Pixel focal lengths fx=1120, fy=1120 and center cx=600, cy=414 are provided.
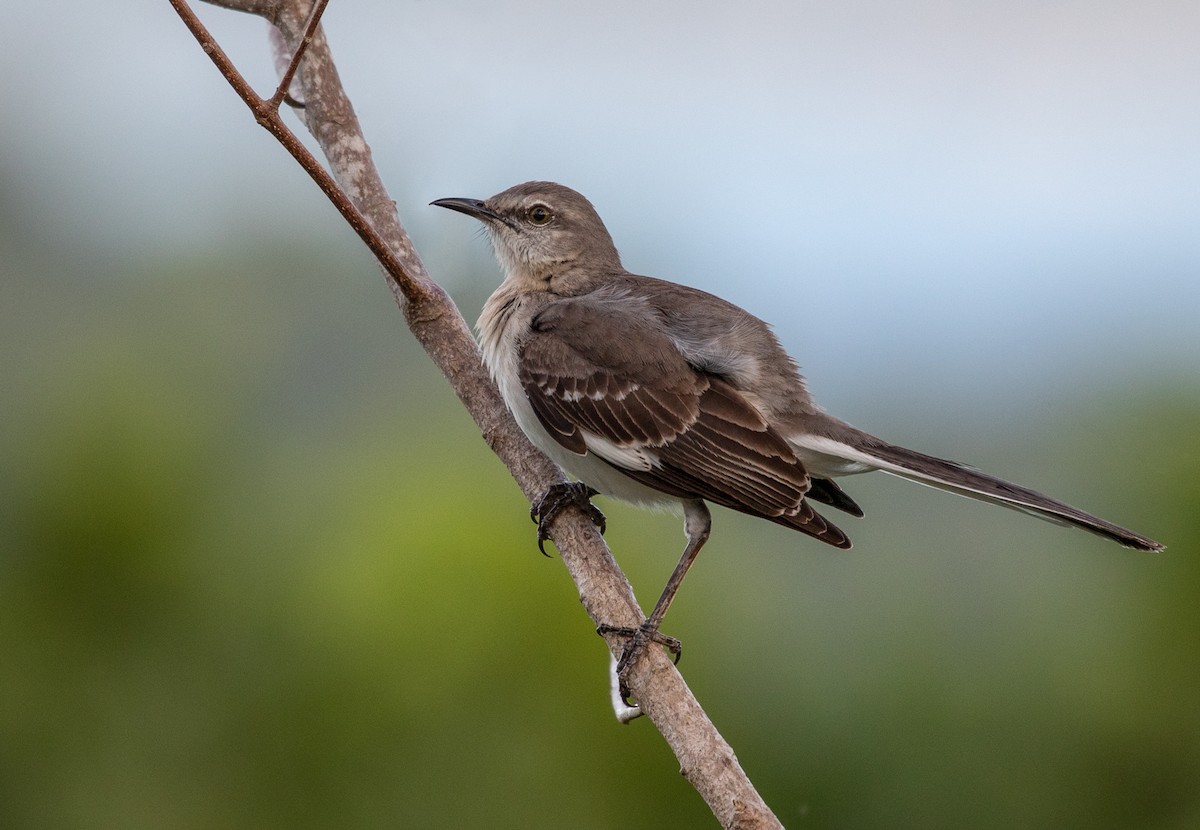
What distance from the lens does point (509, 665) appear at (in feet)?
18.7

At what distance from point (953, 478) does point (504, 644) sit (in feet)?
9.81

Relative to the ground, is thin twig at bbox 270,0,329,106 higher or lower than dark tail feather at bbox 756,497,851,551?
higher

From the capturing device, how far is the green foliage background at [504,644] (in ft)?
18.7

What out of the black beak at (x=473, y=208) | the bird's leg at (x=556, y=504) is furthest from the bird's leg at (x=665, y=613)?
the black beak at (x=473, y=208)

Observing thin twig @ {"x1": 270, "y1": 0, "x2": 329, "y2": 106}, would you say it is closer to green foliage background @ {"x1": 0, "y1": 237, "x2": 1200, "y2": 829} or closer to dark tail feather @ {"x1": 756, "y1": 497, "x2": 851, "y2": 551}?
dark tail feather @ {"x1": 756, "y1": 497, "x2": 851, "y2": 551}

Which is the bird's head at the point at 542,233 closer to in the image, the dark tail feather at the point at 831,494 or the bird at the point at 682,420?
the bird at the point at 682,420

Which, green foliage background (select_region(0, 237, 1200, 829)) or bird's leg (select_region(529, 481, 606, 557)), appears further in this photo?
green foliage background (select_region(0, 237, 1200, 829))

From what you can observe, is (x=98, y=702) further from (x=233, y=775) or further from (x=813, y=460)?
(x=813, y=460)

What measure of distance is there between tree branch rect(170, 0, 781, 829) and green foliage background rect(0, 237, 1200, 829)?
213 cm

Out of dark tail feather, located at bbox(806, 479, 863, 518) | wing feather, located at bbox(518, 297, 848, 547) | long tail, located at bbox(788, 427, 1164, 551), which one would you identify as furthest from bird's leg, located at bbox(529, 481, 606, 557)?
dark tail feather, located at bbox(806, 479, 863, 518)

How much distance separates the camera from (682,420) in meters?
3.69

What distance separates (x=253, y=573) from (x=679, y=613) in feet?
8.45

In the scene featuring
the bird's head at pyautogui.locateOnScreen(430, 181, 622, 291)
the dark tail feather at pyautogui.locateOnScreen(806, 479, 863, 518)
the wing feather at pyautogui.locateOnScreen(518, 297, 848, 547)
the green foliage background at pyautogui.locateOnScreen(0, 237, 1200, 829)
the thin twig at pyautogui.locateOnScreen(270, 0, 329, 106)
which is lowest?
the green foliage background at pyautogui.locateOnScreen(0, 237, 1200, 829)

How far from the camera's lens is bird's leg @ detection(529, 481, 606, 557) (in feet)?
11.7
